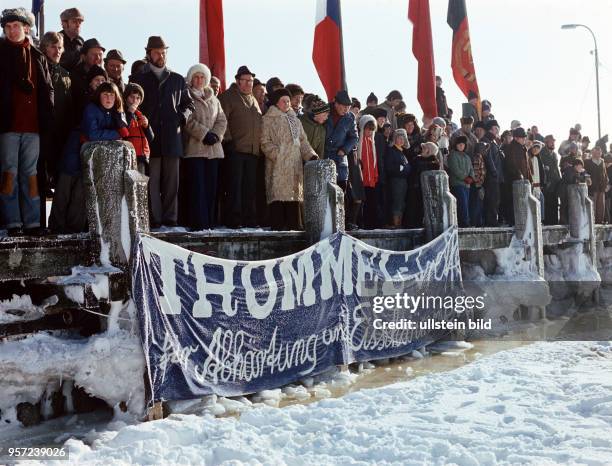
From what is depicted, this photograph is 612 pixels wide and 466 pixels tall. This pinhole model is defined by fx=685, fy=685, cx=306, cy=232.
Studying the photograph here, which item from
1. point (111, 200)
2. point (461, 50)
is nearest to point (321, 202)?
point (111, 200)

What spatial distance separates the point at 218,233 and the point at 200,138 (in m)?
1.25

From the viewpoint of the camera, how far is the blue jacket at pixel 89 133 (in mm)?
6289

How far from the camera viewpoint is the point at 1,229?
6.00 meters

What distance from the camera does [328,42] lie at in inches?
430

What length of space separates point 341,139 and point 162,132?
2655 millimetres

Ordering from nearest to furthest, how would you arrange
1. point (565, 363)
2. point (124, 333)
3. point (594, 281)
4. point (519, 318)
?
point (124, 333), point (565, 363), point (519, 318), point (594, 281)

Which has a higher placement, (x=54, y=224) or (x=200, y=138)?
(x=200, y=138)

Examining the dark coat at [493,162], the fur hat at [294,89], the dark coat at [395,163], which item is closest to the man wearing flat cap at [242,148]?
the fur hat at [294,89]

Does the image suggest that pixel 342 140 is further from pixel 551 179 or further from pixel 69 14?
pixel 551 179

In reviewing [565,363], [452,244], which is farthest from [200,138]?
[565,363]

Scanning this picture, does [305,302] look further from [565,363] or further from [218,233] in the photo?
[565,363]

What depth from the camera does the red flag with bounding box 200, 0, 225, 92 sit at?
32.1ft

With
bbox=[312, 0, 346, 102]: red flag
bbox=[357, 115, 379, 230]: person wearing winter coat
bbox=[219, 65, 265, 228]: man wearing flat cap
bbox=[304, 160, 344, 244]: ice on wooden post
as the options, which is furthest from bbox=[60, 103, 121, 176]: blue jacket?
bbox=[312, 0, 346, 102]: red flag

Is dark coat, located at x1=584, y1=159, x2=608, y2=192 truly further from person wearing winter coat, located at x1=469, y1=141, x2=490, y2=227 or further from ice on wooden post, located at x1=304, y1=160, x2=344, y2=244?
ice on wooden post, located at x1=304, y1=160, x2=344, y2=244
